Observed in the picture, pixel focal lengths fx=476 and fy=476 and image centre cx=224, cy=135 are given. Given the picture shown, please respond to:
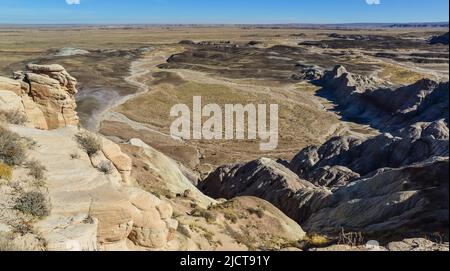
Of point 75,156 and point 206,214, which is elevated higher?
point 75,156

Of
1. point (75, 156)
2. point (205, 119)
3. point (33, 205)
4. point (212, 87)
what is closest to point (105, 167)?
point (75, 156)

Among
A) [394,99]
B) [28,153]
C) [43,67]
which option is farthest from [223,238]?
[394,99]

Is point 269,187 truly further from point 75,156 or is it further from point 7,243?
point 7,243

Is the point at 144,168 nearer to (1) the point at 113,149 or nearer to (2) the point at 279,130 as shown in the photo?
(1) the point at 113,149

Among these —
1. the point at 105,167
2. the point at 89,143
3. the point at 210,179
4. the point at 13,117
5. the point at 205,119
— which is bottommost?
the point at 205,119

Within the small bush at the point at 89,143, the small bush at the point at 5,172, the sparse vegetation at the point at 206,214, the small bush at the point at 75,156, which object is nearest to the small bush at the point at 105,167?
the small bush at the point at 89,143

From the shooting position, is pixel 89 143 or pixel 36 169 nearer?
pixel 36 169
